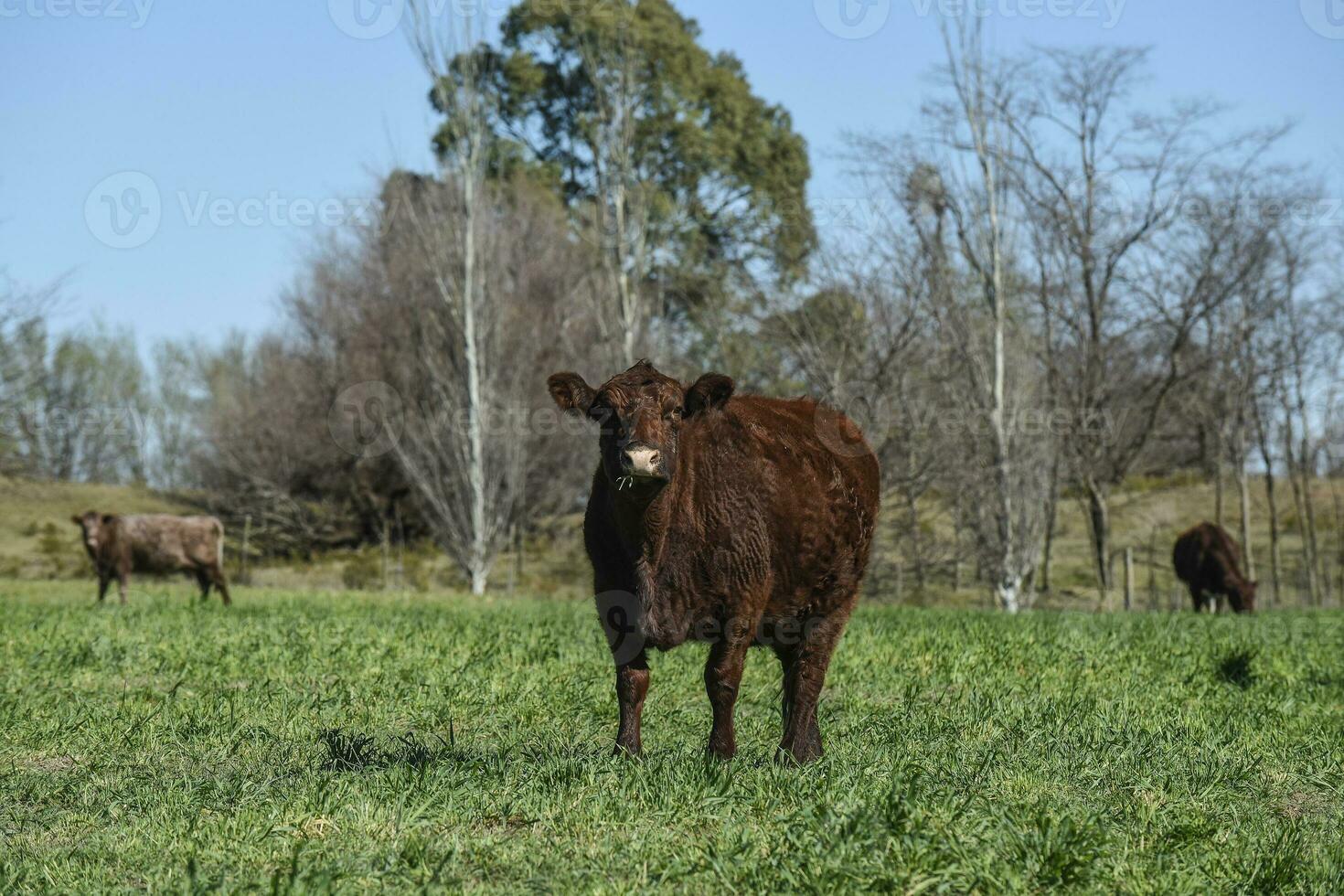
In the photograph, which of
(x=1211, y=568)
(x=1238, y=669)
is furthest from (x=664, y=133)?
(x=1238, y=669)

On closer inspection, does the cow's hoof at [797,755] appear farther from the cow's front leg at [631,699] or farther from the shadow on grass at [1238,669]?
the shadow on grass at [1238,669]

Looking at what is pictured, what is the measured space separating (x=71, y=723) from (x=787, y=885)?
5289mm

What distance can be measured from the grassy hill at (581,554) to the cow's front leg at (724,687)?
2353cm

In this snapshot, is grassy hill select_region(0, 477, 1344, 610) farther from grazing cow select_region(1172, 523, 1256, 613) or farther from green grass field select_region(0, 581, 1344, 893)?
green grass field select_region(0, 581, 1344, 893)

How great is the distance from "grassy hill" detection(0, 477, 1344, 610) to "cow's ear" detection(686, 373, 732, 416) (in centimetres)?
2346

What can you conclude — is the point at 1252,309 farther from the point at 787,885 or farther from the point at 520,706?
the point at 787,885

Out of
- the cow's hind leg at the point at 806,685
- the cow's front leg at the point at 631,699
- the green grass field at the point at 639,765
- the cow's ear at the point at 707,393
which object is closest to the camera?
the green grass field at the point at 639,765

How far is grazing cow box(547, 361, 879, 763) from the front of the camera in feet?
19.4

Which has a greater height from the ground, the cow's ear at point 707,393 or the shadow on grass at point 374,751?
the cow's ear at point 707,393

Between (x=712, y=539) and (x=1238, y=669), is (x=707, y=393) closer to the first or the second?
(x=712, y=539)

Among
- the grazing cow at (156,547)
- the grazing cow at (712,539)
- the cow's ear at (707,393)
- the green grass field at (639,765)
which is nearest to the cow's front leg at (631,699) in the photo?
the grazing cow at (712,539)

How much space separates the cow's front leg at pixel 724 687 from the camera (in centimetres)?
595

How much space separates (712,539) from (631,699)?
0.86 m

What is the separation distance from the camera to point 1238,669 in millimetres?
10039
